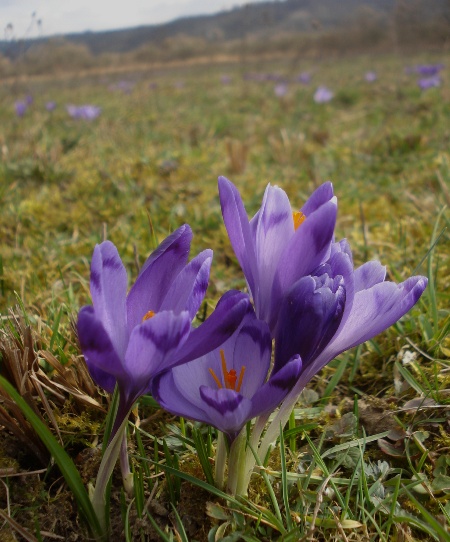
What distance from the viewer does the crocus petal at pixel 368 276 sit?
103cm

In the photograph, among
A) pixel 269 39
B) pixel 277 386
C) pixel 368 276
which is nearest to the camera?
pixel 277 386

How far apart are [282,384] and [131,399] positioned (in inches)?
9.2

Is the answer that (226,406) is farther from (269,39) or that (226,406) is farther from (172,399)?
(269,39)

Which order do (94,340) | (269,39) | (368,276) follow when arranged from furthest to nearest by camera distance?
(269,39) < (368,276) < (94,340)

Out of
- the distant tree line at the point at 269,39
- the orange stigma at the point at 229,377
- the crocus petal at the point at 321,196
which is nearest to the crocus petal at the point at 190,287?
the orange stigma at the point at 229,377

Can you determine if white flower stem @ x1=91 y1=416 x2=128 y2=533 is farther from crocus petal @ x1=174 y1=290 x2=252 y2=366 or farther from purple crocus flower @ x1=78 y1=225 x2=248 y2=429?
crocus petal @ x1=174 y1=290 x2=252 y2=366

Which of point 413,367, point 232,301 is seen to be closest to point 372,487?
point 413,367

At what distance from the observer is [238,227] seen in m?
Result: 0.95

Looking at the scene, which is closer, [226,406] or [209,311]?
[226,406]

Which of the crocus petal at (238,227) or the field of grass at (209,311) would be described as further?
the field of grass at (209,311)

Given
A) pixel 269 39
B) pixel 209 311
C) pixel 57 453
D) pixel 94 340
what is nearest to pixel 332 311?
pixel 94 340

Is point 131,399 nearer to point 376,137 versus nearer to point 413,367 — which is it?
point 413,367

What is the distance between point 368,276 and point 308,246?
205 mm

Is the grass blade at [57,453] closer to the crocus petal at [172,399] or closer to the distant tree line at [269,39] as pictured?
the crocus petal at [172,399]
